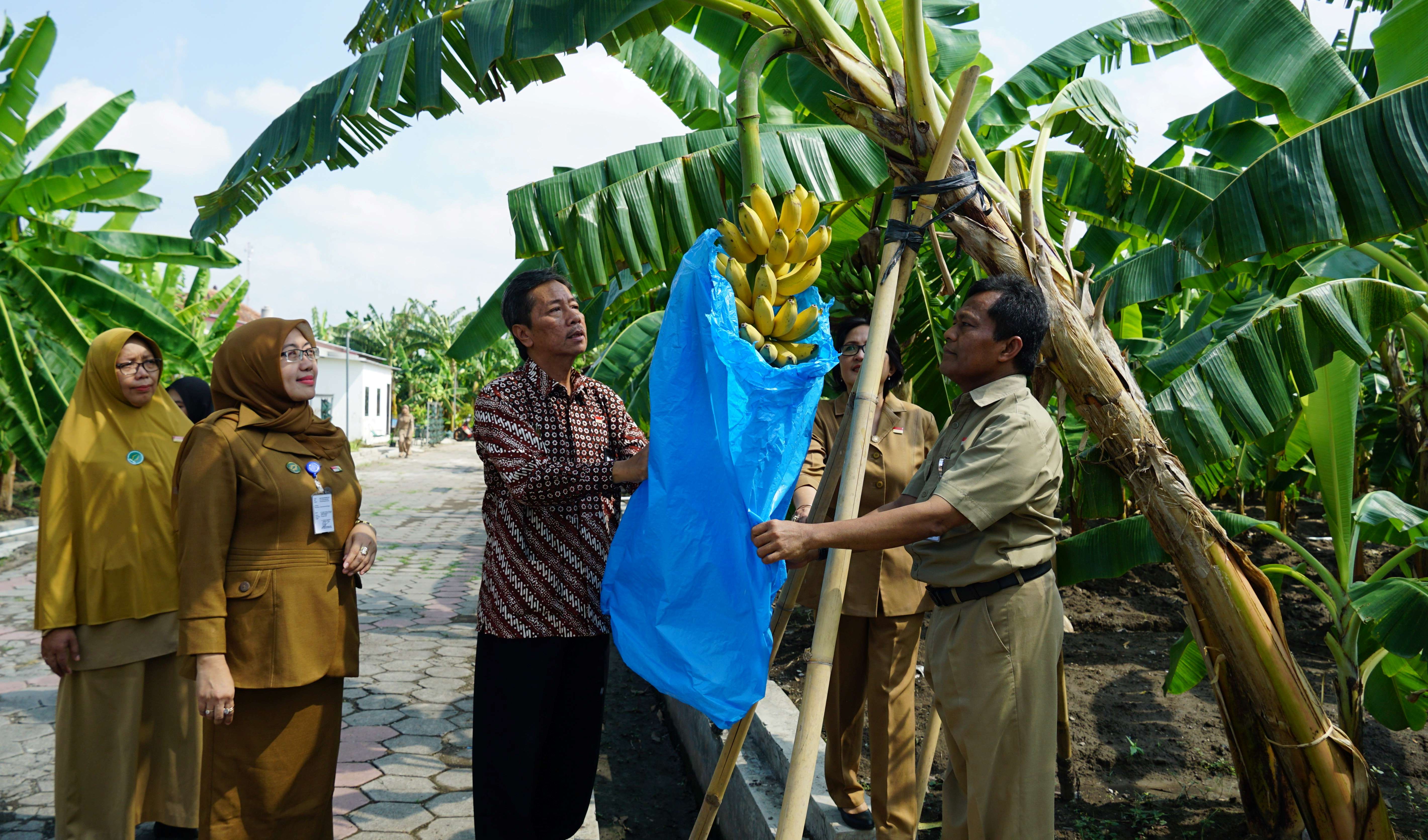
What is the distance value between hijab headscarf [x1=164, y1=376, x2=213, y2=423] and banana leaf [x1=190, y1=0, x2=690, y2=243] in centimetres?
68

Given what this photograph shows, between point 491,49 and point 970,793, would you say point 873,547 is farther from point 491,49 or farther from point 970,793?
point 491,49

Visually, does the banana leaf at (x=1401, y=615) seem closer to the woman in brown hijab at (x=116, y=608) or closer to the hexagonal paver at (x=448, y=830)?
the hexagonal paver at (x=448, y=830)

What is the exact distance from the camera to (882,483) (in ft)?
11.3

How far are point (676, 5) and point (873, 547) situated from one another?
247 cm

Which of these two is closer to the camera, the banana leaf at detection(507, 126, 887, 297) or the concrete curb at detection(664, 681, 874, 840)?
the concrete curb at detection(664, 681, 874, 840)

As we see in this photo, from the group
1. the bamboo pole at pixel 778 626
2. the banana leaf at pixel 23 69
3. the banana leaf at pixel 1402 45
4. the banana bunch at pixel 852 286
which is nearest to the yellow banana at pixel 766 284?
the bamboo pole at pixel 778 626

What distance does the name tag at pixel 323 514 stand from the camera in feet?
8.82

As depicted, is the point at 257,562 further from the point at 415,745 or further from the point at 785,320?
the point at 415,745

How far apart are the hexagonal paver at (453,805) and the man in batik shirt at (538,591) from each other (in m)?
1.14

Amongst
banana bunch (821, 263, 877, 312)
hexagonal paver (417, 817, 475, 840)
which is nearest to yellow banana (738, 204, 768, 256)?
banana bunch (821, 263, 877, 312)

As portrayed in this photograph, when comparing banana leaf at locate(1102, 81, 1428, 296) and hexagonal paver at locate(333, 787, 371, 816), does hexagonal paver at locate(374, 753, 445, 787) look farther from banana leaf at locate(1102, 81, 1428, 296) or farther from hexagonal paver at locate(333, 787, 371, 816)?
banana leaf at locate(1102, 81, 1428, 296)

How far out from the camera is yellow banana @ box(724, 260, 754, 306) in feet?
7.87

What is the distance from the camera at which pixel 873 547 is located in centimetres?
212

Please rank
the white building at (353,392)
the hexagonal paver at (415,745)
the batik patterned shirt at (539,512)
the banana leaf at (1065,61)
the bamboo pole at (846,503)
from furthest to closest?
1. the white building at (353,392)
2. the banana leaf at (1065,61)
3. the hexagonal paver at (415,745)
4. the batik patterned shirt at (539,512)
5. the bamboo pole at (846,503)
